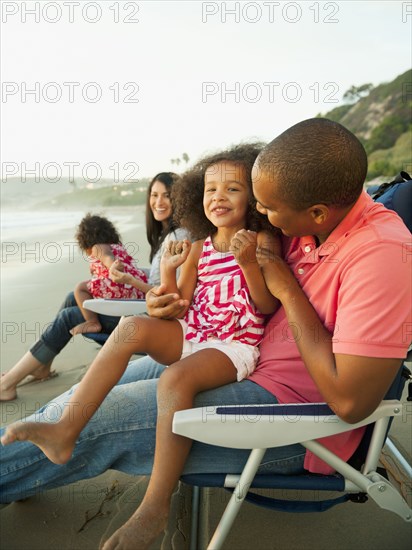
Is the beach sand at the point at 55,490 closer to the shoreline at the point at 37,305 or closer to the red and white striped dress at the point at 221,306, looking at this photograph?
the shoreline at the point at 37,305

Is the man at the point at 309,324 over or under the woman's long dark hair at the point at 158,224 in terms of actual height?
under

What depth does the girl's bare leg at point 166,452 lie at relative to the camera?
1.66m

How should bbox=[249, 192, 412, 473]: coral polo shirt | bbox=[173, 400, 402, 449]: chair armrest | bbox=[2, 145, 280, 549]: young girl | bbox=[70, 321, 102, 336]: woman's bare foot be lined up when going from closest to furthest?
1. bbox=[249, 192, 412, 473]: coral polo shirt
2. bbox=[173, 400, 402, 449]: chair armrest
3. bbox=[2, 145, 280, 549]: young girl
4. bbox=[70, 321, 102, 336]: woman's bare foot

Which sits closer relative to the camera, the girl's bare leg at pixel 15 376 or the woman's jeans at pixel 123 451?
the woman's jeans at pixel 123 451

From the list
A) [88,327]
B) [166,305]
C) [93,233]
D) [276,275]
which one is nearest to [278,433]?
[276,275]

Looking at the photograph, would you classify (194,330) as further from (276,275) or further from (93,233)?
(93,233)

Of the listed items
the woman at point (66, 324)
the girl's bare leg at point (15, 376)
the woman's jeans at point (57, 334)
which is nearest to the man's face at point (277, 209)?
the woman at point (66, 324)

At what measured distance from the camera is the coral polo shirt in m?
1.45

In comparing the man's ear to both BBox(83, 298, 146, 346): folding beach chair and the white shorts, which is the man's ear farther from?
BBox(83, 298, 146, 346): folding beach chair

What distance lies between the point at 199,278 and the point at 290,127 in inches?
37.3

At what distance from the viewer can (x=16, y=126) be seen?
73.0ft

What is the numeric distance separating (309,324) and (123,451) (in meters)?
0.84

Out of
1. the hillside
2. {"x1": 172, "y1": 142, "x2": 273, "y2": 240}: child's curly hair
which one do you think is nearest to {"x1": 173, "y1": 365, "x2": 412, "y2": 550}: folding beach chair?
{"x1": 172, "y1": 142, "x2": 273, "y2": 240}: child's curly hair

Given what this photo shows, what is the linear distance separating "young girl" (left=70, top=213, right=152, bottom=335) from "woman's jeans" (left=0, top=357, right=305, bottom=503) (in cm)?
181
